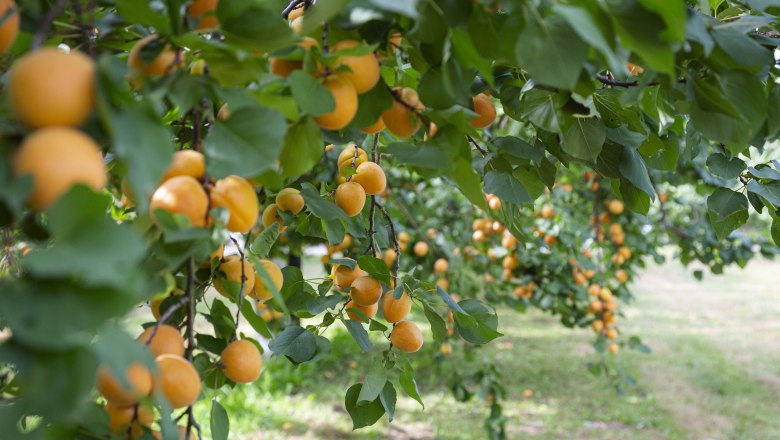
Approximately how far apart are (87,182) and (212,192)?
6.3 inches

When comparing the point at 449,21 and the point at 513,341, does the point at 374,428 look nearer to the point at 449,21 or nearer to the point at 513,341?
the point at 513,341

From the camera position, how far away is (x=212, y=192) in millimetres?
513

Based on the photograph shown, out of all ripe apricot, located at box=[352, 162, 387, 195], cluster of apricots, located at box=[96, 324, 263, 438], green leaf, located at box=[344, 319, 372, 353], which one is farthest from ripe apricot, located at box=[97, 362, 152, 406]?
ripe apricot, located at box=[352, 162, 387, 195]

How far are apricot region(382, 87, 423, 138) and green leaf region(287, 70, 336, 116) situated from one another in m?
0.12

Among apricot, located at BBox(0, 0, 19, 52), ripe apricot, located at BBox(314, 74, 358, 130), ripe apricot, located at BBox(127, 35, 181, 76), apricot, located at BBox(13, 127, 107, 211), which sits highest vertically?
apricot, located at BBox(0, 0, 19, 52)

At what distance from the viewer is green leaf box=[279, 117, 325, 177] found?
1.85 ft

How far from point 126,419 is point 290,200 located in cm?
48

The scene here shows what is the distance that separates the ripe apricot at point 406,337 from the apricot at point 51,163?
2.00ft

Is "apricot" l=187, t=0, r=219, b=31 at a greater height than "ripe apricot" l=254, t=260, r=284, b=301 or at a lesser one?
greater

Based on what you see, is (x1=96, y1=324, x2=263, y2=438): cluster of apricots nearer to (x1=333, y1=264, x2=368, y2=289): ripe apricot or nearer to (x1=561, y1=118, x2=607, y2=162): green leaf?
(x1=333, y1=264, x2=368, y2=289): ripe apricot

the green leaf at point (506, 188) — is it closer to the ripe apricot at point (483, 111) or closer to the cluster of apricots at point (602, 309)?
the ripe apricot at point (483, 111)

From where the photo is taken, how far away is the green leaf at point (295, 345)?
2.96 ft

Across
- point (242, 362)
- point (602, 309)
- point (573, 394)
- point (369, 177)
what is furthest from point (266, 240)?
point (573, 394)

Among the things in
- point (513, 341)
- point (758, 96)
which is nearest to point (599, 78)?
point (758, 96)
